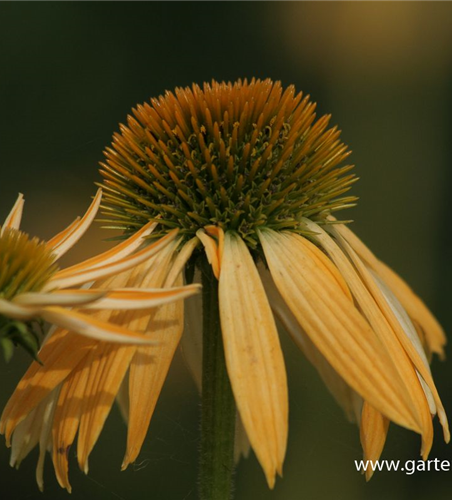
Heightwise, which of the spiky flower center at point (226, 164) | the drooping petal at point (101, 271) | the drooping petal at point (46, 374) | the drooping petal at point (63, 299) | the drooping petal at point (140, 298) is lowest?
the drooping petal at point (46, 374)

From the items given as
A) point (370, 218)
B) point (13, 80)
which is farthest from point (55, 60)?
point (370, 218)

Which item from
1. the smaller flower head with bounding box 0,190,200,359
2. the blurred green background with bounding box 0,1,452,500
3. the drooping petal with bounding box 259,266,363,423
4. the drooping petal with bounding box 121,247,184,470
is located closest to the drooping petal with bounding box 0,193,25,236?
the smaller flower head with bounding box 0,190,200,359

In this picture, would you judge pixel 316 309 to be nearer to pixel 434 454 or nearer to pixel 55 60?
pixel 434 454

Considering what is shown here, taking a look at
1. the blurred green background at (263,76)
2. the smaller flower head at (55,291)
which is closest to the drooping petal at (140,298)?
the smaller flower head at (55,291)

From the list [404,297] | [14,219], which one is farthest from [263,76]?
[14,219]

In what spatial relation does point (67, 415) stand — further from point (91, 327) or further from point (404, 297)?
point (404, 297)

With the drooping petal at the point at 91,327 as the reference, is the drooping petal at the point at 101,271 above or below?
above

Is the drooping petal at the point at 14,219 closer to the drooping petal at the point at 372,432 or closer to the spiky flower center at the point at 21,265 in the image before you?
the spiky flower center at the point at 21,265
